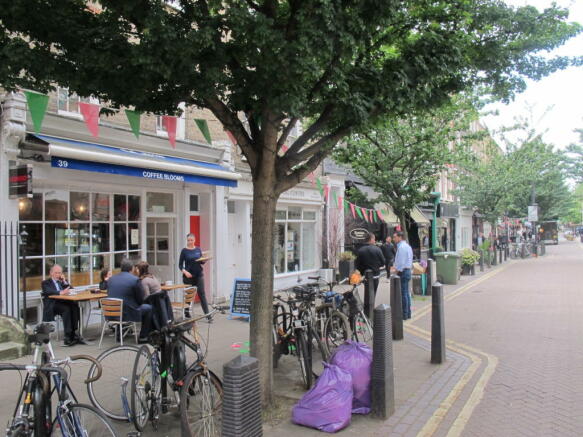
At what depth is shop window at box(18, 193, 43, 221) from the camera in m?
8.63

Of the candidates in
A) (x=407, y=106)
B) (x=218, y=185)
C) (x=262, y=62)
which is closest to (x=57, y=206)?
(x=218, y=185)

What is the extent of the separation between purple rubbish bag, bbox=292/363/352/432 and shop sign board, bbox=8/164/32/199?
5593 millimetres

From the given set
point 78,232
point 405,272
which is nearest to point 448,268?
point 405,272

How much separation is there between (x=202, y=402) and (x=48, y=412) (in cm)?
120

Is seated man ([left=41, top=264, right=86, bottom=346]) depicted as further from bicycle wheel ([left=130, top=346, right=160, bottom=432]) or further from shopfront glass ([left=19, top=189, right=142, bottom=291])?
bicycle wheel ([left=130, top=346, right=160, bottom=432])

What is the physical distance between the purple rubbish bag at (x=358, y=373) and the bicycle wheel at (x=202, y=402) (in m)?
1.34

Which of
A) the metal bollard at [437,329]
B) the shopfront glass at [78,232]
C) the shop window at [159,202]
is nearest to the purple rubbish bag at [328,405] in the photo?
the metal bollard at [437,329]

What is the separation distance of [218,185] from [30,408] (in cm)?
867

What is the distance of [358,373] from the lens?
201 inches

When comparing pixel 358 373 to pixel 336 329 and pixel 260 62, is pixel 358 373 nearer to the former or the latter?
pixel 336 329

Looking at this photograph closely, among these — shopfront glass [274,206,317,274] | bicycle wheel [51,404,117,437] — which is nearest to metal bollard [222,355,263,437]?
bicycle wheel [51,404,117,437]

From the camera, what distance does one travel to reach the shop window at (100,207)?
9.95 meters

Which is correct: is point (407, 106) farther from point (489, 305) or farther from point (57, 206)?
point (489, 305)

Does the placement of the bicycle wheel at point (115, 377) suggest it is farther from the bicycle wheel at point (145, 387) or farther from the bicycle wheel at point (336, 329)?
the bicycle wheel at point (336, 329)
